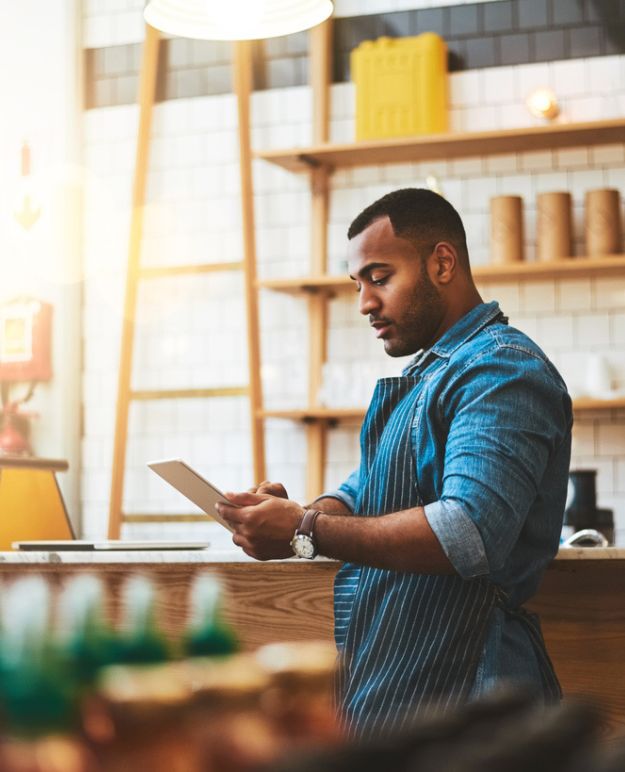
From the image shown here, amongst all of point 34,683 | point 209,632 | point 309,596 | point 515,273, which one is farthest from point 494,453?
point 515,273

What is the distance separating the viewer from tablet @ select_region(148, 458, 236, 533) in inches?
88.4

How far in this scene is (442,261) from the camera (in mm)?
2227

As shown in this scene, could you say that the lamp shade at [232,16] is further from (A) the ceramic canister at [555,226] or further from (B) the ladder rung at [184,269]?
(B) the ladder rung at [184,269]

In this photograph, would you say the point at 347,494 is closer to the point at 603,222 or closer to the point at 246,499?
the point at 246,499

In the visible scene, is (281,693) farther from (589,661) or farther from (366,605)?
(589,661)

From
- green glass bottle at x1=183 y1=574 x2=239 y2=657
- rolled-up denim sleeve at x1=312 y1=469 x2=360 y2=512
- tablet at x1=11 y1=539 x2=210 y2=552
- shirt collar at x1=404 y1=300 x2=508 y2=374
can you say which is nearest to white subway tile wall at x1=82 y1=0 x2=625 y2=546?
tablet at x1=11 y1=539 x2=210 y2=552

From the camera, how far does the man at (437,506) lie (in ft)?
6.25

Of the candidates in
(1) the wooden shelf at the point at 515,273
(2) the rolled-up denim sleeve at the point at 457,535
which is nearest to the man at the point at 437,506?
(2) the rolled-up denim sleeve at the point at 457,535

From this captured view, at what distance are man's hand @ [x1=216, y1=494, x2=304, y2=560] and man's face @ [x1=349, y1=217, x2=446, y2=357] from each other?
364 millimetres

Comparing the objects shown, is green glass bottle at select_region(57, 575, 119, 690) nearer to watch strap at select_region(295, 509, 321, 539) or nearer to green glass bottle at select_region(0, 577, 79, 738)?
green glass bottle at select_region(0, 577, 79, 738)

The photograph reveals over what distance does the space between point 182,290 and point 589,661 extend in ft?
11.4

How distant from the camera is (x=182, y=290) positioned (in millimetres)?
5672

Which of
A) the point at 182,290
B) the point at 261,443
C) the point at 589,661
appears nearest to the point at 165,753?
the point at 589,661

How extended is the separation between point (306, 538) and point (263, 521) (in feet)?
0.29
